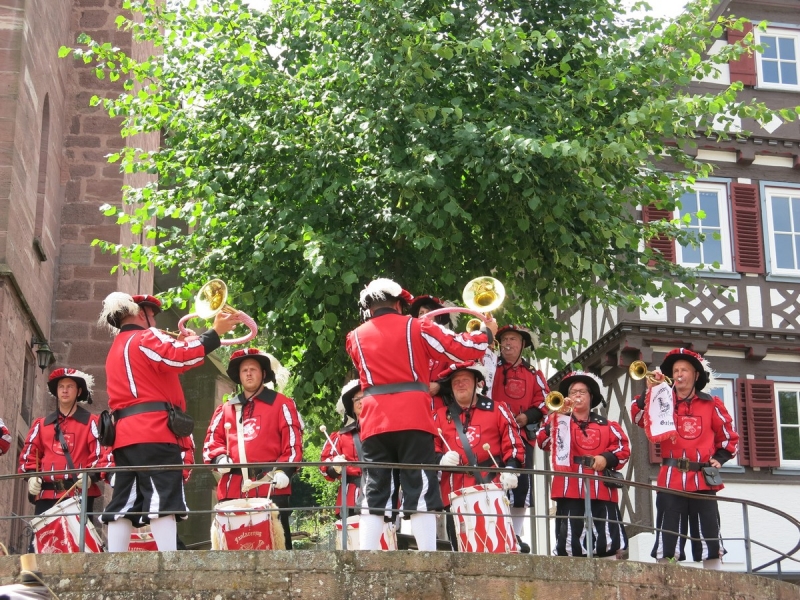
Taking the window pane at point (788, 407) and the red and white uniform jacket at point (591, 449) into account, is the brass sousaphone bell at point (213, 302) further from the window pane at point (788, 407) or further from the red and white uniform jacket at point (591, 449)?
the window pane at point (788, 407)

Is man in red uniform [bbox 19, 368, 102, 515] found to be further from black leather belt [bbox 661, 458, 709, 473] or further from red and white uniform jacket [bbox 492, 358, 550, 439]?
black leather belt [bbox 661, 458, 709, 473]

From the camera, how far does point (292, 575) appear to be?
941cm

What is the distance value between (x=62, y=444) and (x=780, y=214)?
1401cm

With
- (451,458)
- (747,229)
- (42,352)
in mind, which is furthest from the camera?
(747,229)

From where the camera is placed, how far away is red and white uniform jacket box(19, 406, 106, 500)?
12.0 m

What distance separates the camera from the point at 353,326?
1516cm

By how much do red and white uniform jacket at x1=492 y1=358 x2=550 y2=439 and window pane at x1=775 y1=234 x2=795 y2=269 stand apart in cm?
1051

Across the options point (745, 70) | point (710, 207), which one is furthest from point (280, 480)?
point (745, 70)

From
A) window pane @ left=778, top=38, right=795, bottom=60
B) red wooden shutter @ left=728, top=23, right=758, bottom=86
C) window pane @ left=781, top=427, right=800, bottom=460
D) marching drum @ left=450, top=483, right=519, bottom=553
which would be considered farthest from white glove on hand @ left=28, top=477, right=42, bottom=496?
window pane @ left=778, top=38, right=795, bottom=60

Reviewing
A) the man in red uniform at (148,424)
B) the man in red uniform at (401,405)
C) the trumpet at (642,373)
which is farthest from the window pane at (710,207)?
the man in red uniform at (148,424)

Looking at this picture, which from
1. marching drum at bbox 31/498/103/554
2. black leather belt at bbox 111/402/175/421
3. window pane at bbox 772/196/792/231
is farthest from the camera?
window pane at bbox 772/196/792/231

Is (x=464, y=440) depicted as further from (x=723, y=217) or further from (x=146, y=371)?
(x=723, y=217)

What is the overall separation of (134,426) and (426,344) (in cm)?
209

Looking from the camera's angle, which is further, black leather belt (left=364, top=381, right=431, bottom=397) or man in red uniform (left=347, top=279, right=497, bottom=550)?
black leather belt (left=364, top=381, right=431, bottom=397)
